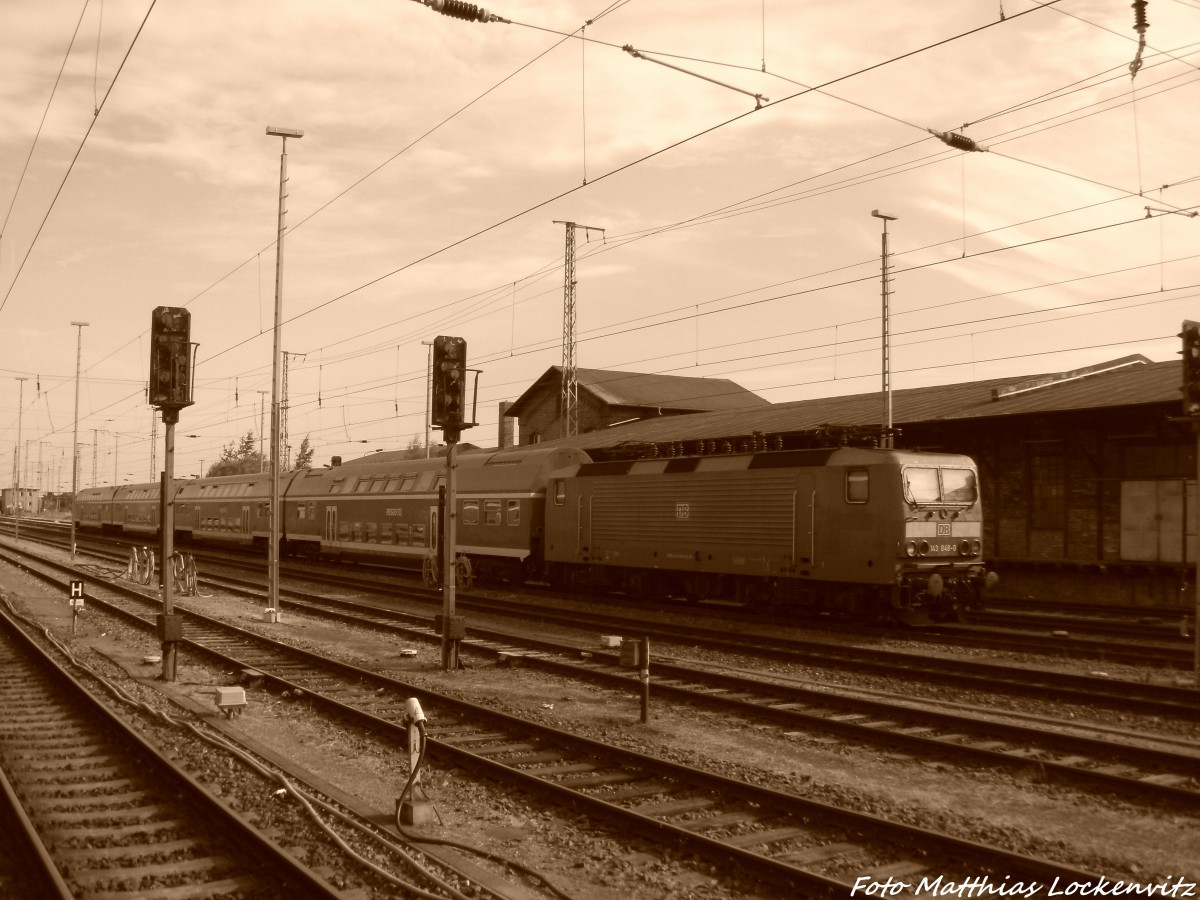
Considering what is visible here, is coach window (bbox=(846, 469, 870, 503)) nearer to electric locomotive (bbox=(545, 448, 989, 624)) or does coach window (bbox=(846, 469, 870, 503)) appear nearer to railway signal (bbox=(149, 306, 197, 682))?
electric locomotive (bbox=(545, 448, 989, 624))

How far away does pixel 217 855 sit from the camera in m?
7.41

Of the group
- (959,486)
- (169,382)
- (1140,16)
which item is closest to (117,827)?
(169,382)

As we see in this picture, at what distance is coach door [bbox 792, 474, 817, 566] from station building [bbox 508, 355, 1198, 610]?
1.10m

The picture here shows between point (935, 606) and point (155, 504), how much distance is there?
43713 mm

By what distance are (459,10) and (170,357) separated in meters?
6.28

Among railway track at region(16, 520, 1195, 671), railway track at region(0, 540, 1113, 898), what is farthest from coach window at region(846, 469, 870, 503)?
railway track at region(0, 540, 1113, 898)

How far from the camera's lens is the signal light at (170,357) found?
46.1 ft

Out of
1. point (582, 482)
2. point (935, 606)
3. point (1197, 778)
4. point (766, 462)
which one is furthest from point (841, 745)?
point (582, 482)

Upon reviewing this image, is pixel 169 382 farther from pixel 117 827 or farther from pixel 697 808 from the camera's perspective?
pixel 697 808

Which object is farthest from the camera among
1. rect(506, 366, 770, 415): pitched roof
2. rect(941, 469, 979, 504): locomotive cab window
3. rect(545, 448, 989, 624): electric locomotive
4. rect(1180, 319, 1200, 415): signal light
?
rect(506, 366, 770, 415): pitched roof

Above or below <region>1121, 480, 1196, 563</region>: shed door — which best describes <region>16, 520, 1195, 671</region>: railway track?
below

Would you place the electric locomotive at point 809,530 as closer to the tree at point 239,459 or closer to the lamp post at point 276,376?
the lamp post at point 276,376

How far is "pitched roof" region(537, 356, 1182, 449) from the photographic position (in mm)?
25375

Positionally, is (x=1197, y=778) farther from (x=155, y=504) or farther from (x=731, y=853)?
(x=155, y=504)
